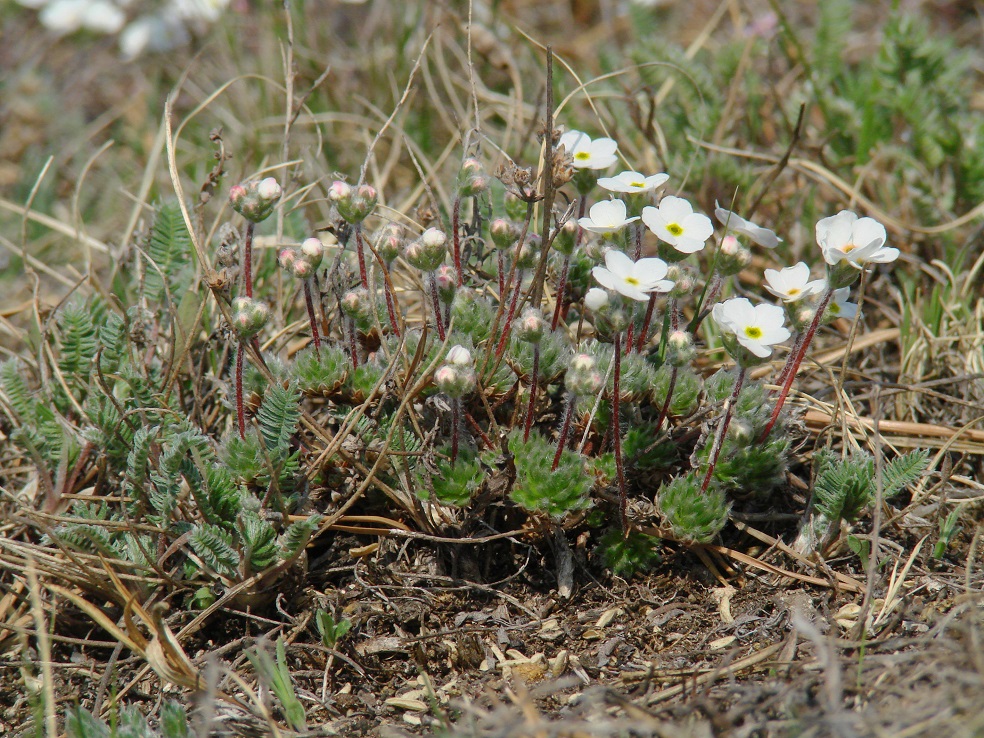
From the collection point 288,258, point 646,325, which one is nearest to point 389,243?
point 288,258

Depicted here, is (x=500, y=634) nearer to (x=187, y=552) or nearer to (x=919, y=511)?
(x=187, y=552)

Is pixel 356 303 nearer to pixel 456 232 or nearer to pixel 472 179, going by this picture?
pixel 456 232

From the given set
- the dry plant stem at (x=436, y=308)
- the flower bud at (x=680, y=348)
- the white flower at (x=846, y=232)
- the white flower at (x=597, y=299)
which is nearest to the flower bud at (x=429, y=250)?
the dry plant stem at (x=436, y=308)

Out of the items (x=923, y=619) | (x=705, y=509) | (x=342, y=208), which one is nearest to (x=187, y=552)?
(x=342, y=208)

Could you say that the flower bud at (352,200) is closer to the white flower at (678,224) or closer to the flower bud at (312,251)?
the flower bud at (312,251)

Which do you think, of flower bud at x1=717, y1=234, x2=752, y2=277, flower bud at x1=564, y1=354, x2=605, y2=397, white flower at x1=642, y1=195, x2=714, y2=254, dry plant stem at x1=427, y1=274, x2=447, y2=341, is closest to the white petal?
white flower at x1=642, y1=195, x2=714, y2=254

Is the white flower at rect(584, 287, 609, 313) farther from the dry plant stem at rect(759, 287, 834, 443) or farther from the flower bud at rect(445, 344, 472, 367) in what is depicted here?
the dry plant stem at rect(759, 287, 834, 443)
